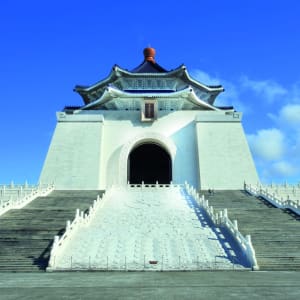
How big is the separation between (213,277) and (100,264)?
3.37 metres

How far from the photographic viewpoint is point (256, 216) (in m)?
16.2

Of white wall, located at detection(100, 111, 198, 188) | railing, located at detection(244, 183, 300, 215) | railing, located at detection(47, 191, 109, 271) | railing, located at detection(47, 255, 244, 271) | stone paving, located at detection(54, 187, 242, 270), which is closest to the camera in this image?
railing, located at detection(47, 255, 244, 271)

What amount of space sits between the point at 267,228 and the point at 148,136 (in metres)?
16.7

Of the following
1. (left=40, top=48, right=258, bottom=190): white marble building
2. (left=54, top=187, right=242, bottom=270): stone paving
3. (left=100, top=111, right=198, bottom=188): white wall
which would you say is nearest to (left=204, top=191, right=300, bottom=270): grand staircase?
(left=54, top=187, right=242, bottom=270): stone paving

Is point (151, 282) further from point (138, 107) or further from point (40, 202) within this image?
point (138, 107)

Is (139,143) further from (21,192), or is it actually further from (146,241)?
(146,241)

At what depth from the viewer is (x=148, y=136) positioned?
97.8 feet

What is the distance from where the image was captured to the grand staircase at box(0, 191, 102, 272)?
11055 millimetres

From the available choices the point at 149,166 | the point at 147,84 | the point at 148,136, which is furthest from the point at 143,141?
the point at 149,166

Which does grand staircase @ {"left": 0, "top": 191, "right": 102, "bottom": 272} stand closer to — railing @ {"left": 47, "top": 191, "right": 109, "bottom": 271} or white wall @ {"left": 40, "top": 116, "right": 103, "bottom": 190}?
railing @ {"left": 47, "top": 191, "right": 109, "bottom": 271}

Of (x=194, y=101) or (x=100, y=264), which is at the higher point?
→ (x=194, y=101)

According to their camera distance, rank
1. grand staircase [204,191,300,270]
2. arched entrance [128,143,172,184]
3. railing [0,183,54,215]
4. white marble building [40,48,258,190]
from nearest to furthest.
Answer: grand staircase [204,191,300,270] < railing [0,183,54,215] < white marble building [40,48,258,190] < arched entrance [128,143,172,184]

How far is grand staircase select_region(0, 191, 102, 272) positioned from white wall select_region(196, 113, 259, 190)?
10.2m

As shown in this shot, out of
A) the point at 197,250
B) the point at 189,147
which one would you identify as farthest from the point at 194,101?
the point at 197,250
